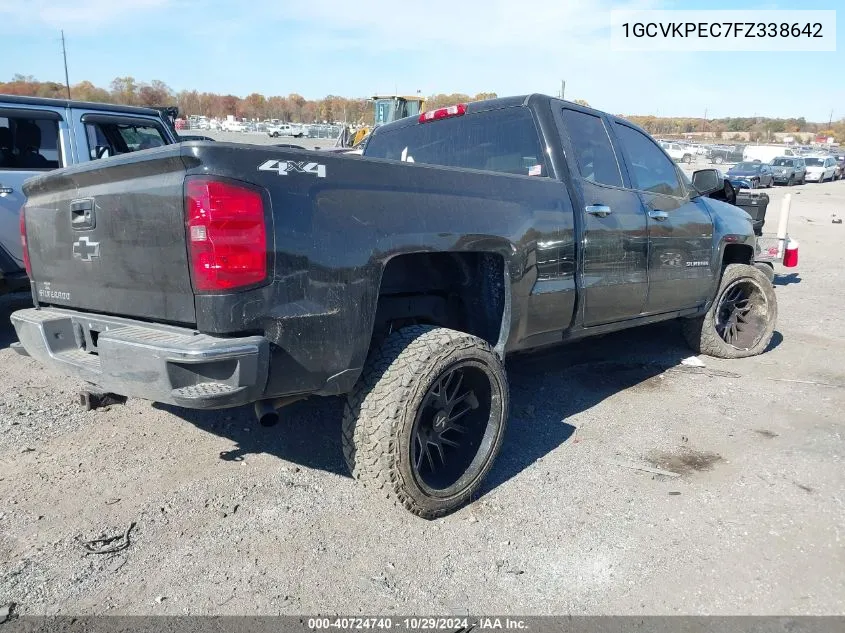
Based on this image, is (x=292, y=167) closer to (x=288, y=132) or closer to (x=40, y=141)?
(x=40, y=141)

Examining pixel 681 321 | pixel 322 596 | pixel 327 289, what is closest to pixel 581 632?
pixel 322 596

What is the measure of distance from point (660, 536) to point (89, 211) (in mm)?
2888

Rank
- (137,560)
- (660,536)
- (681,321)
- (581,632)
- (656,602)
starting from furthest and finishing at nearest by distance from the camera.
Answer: (681,321)
(660,536)
(137,560)
(656,602)
(581,632)

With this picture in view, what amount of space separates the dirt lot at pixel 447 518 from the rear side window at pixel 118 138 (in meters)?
2.54

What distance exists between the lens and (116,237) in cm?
261

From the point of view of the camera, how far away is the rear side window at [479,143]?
3.80 meters

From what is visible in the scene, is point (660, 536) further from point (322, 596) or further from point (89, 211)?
point (89, 211)

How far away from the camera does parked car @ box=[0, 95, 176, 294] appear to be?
5.50 metres

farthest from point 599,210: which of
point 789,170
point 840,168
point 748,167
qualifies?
point 840,168

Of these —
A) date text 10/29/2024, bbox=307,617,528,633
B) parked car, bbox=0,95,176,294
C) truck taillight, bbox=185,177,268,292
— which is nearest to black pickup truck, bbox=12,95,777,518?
truck taillight, bbox=185,177,268,292

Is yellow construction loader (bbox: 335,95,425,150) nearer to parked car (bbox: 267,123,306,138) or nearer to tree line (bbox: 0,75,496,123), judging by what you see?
parked car (bbox: 267,123,306,138)

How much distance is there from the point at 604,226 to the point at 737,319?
264cm

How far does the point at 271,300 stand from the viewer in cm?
235

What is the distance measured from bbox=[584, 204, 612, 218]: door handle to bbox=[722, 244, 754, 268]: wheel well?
2026 mm
